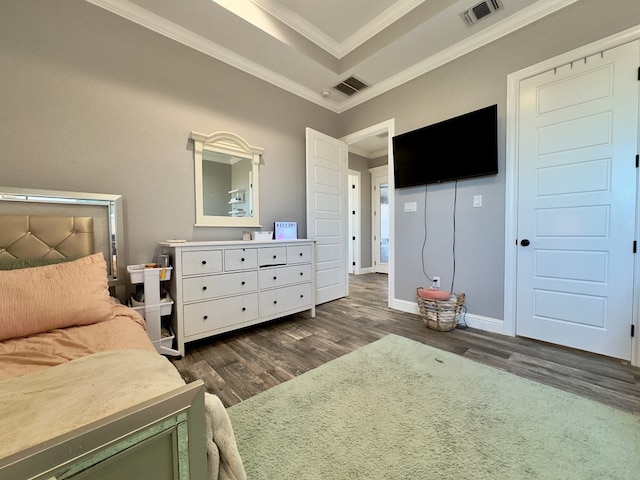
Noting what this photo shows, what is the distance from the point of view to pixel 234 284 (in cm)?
239

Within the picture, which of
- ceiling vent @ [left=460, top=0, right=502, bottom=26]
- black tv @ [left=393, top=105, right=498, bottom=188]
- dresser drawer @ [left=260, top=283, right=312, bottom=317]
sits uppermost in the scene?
ceiling vent @ [left=460, top=0, right=502, bottom=26]

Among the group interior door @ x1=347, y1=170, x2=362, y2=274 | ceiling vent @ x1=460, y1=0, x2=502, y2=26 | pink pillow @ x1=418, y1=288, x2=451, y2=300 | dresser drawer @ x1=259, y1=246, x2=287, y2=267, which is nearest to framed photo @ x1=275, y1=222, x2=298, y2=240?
dresser drawer @ x1=259, y1=246, x2=287, y2=267

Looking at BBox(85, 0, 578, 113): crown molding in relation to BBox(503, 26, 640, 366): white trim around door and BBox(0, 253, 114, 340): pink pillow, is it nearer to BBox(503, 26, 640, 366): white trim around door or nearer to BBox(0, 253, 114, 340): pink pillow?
BBox(503, 26, 640, 366): white trim around door

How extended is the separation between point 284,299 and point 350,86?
291cm

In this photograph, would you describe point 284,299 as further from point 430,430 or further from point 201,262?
point 430,430

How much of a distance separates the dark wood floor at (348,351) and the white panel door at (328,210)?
2.36 feet

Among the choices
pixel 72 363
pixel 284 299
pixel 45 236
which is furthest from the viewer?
pixel 284 299

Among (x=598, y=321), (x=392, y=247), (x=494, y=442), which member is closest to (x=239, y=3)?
(x=392, y=247)

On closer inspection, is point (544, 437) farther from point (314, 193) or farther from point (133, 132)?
point (133, 132)

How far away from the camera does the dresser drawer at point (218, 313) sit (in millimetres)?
2145

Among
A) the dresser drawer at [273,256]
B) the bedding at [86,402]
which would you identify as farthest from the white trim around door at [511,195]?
the bedding at [86,402]

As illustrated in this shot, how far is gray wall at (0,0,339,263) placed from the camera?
182 centimetres

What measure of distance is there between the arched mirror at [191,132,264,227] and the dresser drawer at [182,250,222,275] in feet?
1.80

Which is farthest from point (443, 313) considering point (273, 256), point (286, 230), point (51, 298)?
point (51, 298)
